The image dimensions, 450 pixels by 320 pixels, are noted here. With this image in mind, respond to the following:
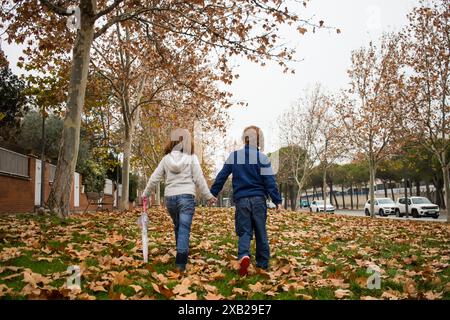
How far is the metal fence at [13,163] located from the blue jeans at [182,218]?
44.1 feet

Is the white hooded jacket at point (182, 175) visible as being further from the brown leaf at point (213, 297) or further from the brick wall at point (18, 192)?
the brick wall at point (18, 192)

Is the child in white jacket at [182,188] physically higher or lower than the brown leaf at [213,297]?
higher

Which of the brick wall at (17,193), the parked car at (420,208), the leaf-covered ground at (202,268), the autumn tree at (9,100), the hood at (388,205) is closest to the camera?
the leaf-covered ground at (202,268)

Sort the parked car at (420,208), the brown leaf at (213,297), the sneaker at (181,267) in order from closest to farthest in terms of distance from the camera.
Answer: the brown leaf at (213,297) < the sneaker at (181,267) < the parked car at (420,208)

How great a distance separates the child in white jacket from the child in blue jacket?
443mm

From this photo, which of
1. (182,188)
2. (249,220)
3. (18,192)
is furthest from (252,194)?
(18,192)

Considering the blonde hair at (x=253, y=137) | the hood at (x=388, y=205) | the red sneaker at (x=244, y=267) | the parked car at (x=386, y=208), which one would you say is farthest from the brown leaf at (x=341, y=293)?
the hood at (x=388, y=205)

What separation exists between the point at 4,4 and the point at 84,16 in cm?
369

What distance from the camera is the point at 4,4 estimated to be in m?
12.9

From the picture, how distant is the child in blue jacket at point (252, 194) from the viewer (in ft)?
18.3

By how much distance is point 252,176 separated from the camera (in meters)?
5.65

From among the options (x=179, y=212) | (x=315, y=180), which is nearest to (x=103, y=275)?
(x=179, y=212)
